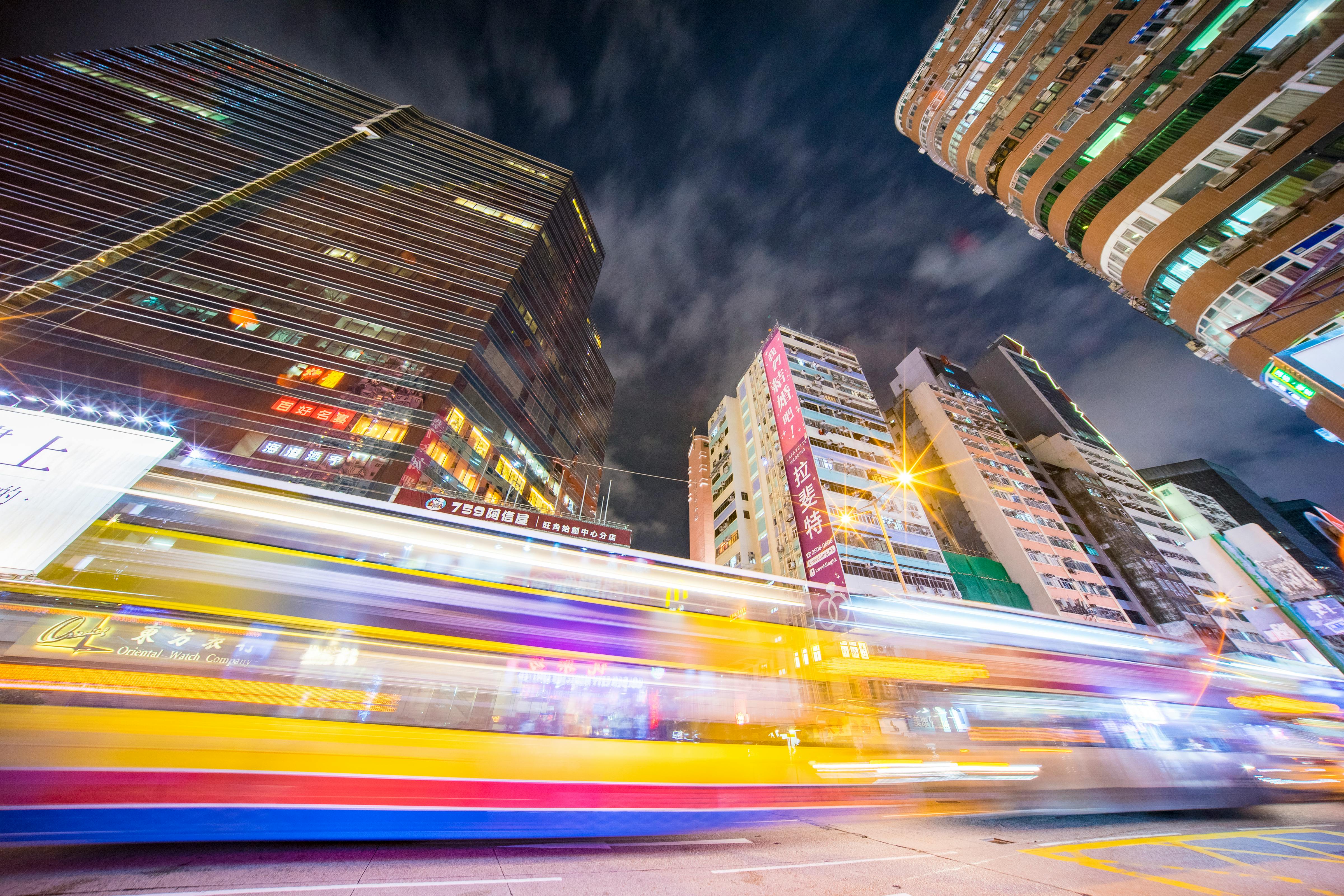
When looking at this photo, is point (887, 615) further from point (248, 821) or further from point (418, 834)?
point (248, 821)

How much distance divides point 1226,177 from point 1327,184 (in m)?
2.84

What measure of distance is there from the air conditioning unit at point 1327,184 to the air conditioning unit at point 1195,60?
20.7 ft

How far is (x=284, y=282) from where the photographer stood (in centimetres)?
2586

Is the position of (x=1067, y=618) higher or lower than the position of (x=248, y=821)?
higher

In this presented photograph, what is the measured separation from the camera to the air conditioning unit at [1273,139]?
42.6 ft

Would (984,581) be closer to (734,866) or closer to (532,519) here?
(734,866)

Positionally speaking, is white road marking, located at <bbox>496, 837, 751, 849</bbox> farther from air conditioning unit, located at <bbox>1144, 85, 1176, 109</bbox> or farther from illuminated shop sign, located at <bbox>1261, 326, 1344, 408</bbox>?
air conditioning unit, located at <bbox>1144, 85, 1176, 109</bbox>

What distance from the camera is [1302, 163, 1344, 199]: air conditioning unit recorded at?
12195mm

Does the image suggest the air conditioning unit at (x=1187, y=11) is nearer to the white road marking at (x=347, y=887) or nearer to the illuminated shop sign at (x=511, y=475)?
the white road marking at (x=347, y=887)

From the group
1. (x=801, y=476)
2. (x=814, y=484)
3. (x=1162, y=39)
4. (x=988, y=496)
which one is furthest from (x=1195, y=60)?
(x=988, y=496)

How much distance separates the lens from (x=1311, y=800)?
1081 centimetres

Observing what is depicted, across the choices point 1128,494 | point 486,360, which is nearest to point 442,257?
point 486,360

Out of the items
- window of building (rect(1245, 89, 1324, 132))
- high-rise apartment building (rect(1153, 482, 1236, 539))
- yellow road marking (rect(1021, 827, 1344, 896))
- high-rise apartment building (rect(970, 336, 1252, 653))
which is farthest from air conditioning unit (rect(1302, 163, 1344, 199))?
high-rise apartment building (rect(1153, 482, 1236, 539))

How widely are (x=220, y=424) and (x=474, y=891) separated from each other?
26386 mm
